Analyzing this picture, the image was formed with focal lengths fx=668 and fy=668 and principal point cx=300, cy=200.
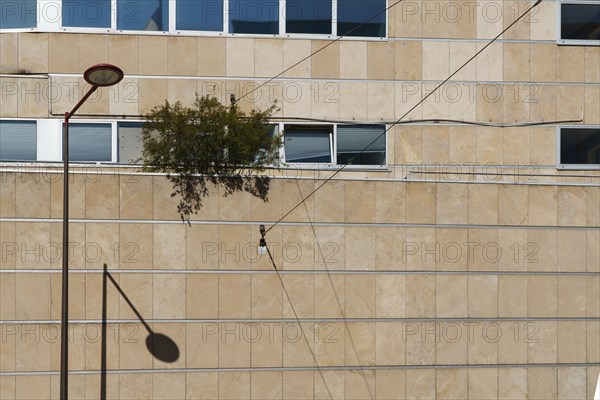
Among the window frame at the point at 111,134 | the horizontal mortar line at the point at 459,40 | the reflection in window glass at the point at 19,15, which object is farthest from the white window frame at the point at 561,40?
the reflection in window glass at the point at 19,15

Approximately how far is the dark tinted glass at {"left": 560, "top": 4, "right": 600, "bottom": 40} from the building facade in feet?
0.15

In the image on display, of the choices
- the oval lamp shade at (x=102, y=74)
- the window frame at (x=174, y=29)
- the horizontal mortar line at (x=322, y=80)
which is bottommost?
the oval lamp shade at (x=102, y=74)

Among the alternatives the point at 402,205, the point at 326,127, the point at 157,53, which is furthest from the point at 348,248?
the point at 157,53

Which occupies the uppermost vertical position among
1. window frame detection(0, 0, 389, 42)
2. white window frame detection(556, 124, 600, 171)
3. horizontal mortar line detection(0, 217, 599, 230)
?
window frame detection(0, 0, 389, 42)

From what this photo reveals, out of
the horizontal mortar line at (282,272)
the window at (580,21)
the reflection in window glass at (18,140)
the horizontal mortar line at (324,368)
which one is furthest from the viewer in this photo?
the window at (580,21)

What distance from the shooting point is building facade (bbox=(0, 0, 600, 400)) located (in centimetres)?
1370

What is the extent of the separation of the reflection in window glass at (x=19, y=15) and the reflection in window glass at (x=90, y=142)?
258cm

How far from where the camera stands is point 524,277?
568 inches

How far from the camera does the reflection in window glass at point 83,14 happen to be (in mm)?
15195

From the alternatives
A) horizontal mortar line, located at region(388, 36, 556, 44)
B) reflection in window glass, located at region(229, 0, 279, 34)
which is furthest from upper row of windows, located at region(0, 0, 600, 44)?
horizontal mortar line, located at region(388, 36, 556, 44)

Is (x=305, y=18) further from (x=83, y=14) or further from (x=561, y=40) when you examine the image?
(x=561, y=40)

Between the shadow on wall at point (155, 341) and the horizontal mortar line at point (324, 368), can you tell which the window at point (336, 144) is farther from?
the shadow on wall at point (155, 341)

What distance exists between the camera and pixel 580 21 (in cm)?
1582

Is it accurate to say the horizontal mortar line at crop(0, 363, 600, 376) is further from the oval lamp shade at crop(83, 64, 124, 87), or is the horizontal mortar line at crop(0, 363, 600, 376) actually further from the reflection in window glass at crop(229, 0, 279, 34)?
the reflection in window glass at crop(229, 0, 279, 34)
